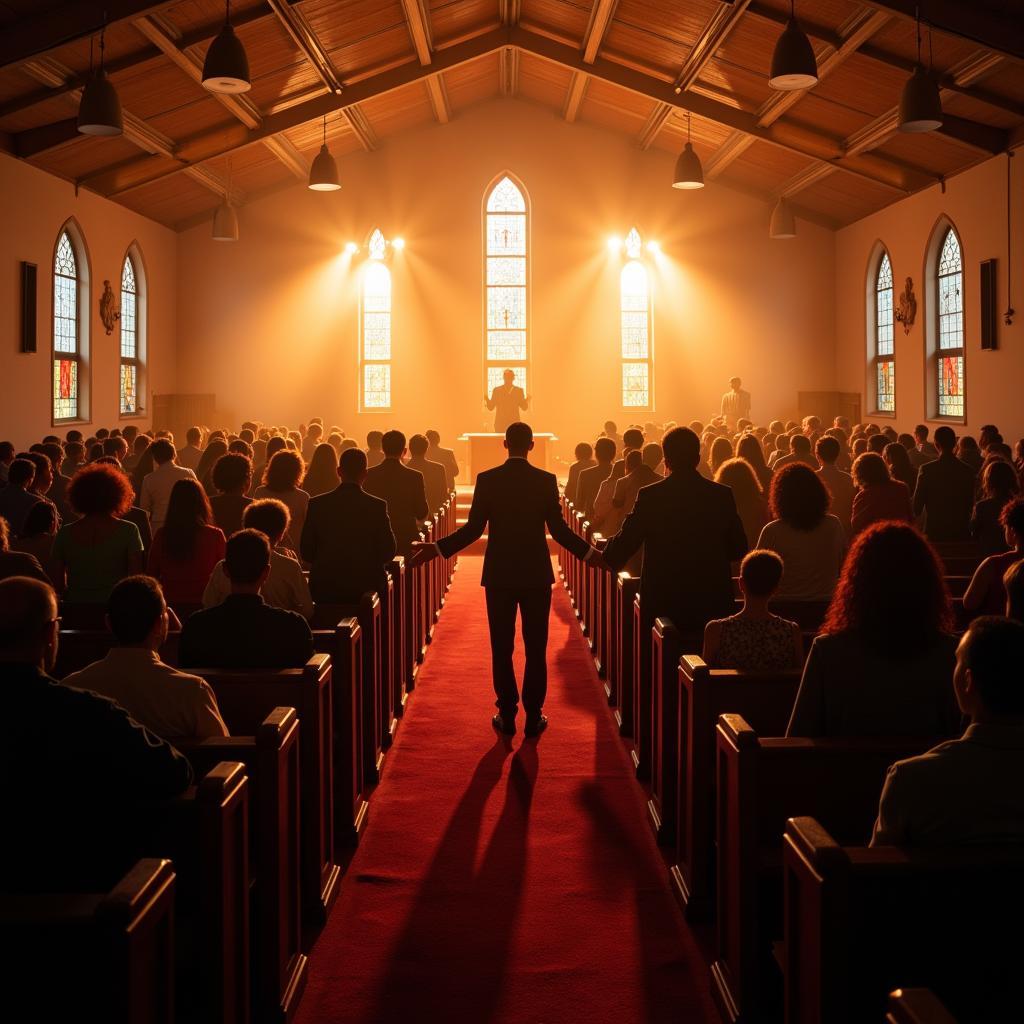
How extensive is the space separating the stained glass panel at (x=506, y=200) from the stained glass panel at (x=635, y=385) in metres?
3.21

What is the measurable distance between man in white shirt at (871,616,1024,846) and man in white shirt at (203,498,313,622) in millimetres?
2799

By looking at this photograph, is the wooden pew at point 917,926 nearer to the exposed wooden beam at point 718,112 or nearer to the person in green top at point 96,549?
the person in green top at point 96,549

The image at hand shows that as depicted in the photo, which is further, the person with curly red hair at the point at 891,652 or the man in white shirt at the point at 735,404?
the man in white shirt at the point at 735,404

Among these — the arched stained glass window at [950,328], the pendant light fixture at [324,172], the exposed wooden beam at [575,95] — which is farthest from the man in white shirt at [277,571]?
the exposed wooden beam at [575,95]

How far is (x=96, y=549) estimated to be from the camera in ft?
16.0

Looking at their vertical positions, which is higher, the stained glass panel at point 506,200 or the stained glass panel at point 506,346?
the stained glass panel at point 506,200

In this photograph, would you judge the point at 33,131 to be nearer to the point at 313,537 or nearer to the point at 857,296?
Answer: the point at 313,537

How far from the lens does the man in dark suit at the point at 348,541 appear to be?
515 centimetres

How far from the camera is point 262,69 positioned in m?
13.5

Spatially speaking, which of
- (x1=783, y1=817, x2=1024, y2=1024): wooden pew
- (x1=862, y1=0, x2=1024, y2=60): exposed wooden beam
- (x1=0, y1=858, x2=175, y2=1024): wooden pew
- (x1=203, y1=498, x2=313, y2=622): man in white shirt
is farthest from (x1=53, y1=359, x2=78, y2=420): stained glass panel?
(x1=783, y1=817, x2=1024, y2=1024): wooden pew

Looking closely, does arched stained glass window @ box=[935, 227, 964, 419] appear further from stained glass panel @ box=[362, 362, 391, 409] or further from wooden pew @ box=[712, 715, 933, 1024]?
wooden pew @ box=[712, 715, 933, 1024]

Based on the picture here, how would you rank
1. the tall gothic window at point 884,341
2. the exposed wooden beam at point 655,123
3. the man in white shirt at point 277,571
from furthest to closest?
the tall gothic window at point 884,341, the exposed wooden beam at point 655,123, the man in white shirt at point 277,571

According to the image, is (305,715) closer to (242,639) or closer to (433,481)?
(242,639)

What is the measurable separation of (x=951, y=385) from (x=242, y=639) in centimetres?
1337
